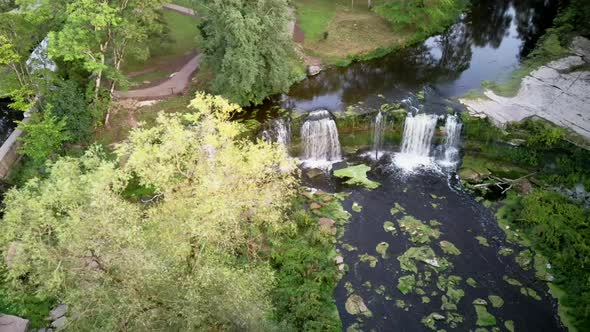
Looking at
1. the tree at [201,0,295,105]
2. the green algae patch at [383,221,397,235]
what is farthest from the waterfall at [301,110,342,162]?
the green algae patch at [383,221,397,235]

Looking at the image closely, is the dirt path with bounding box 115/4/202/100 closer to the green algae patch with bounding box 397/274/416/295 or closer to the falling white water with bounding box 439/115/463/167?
the falling white water with bounding box 439/115/463/167

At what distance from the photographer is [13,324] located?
18.0m

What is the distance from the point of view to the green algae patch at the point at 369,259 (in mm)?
21469

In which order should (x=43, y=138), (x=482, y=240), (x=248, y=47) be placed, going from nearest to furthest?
(x=482, y=240), (x=43, y=138), (x=248, y=47)

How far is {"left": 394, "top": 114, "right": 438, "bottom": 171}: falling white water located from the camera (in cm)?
2775

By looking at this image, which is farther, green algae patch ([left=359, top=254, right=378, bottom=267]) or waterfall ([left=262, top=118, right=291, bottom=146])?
waterfall ([left=262, top=118, right=291, bottom=146])

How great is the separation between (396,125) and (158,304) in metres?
19.7

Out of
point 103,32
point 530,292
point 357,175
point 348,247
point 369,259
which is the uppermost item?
point 103,32

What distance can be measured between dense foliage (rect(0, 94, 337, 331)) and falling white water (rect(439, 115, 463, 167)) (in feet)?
37.0

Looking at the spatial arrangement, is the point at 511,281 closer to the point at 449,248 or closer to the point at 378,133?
the point at 449,248

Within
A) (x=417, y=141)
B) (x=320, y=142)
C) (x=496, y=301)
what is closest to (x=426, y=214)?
(x=496, y=301)

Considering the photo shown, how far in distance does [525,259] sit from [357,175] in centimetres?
985

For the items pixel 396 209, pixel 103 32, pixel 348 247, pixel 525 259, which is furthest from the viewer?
pixel 103 32

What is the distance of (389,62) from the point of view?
35.8 m
